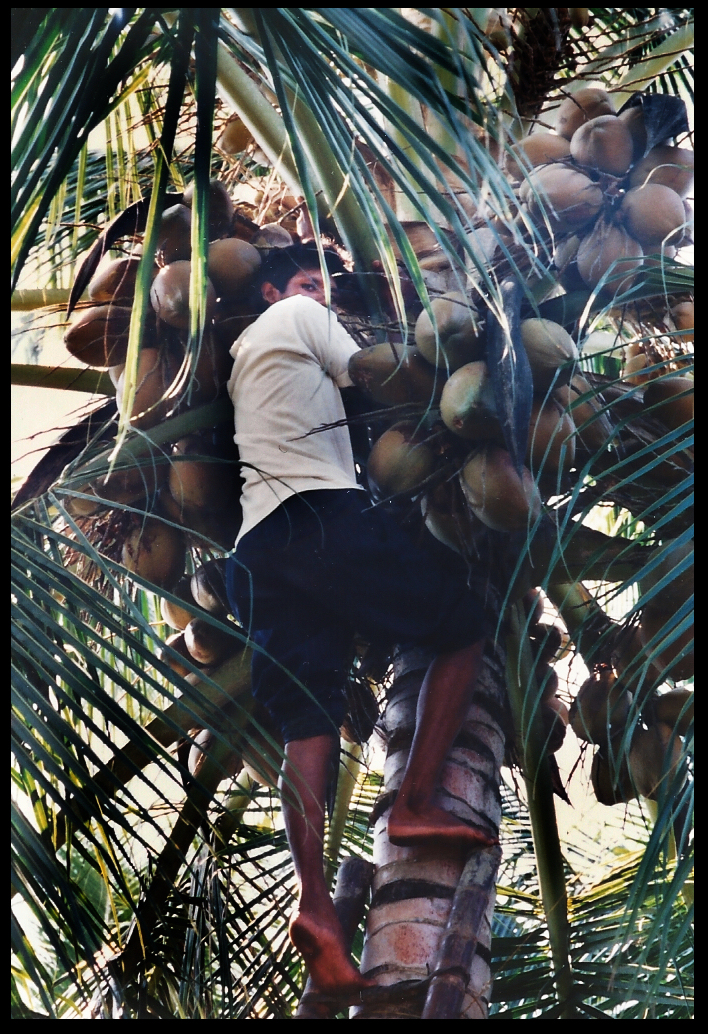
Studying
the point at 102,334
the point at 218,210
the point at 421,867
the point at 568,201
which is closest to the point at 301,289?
the point at 218,210

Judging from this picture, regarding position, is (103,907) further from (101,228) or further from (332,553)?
(101,228)

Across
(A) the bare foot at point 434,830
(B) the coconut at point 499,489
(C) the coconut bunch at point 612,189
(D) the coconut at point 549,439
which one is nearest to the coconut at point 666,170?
(C) the coconut bunch at point 612,189

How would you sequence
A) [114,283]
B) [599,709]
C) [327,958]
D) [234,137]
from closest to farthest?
[327,958], [599,709], [114,283], [234,137]

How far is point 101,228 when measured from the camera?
1.90 m

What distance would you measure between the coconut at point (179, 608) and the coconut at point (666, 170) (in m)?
0.90

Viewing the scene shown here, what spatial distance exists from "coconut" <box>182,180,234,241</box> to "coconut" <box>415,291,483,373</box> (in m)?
0.41

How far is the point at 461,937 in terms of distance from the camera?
57.5 inches

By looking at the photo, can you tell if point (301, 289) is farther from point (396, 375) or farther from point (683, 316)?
point (683, 316)

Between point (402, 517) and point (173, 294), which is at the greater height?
point (173, 294)

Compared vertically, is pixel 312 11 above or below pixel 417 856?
above

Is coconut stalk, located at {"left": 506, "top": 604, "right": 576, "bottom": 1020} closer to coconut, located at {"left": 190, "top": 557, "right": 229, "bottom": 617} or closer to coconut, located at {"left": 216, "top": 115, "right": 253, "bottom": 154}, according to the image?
coconut, located at {"left": 190, "top": 557, "right": 229, "bottom": 617}

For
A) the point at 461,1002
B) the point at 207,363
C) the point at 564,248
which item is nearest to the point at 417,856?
the point at 461,1002

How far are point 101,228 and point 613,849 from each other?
123 cm

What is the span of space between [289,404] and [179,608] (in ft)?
1.14
